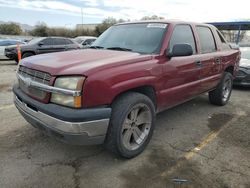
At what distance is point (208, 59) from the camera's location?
5.14m

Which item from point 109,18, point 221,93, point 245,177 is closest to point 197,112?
point 221,93

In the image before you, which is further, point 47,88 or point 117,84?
point 117,84

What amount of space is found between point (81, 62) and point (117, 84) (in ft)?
1.75

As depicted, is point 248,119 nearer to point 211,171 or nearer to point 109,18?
point 211,171

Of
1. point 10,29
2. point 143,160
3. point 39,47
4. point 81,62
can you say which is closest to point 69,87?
point 81,62

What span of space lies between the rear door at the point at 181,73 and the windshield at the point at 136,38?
240 millimetres

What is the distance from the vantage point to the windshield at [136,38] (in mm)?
4109

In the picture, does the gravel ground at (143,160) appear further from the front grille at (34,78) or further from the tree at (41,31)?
the tree at (41,31)

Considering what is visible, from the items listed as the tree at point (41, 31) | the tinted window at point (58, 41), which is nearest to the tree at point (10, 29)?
the tree at point (41, 31)

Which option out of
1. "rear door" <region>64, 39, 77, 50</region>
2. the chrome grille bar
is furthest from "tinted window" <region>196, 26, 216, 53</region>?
"rear door" <region>64, 39, 77, 50</region>

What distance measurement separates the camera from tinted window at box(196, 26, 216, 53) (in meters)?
5.17

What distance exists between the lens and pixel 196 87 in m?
4.92

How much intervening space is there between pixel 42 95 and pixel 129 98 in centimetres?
106

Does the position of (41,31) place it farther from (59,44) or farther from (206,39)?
(206,39)
